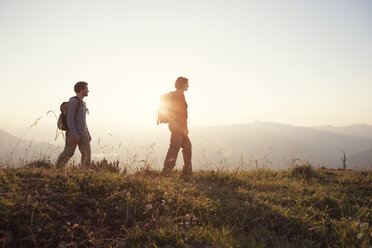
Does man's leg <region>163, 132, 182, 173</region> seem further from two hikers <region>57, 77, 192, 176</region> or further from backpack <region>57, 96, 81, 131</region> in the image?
backpack <region>57, 96, 81, 131</region>

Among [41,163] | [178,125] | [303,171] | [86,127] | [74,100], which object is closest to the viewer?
[74,100]

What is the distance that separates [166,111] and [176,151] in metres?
1.26

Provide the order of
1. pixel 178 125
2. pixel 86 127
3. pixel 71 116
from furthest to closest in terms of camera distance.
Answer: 1. pixel 178 125
2. pixel 86 127
3. pixel 71 116

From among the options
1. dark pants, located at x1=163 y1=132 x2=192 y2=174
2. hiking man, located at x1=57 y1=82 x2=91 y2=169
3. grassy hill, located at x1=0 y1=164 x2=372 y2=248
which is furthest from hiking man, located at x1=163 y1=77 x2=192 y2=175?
hiking man, located at x1=57 y1=82 x2=91 y2=169

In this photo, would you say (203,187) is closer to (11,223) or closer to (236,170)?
(236,170)

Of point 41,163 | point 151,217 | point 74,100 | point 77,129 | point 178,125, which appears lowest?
point 151,217

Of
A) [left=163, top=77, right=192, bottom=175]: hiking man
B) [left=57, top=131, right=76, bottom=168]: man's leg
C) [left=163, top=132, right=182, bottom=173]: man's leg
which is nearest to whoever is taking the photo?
[left=57, top=131, right=76, bottom=168]: man's leg

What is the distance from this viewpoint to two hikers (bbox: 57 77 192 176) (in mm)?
6254

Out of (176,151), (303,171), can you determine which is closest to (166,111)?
(176,151)

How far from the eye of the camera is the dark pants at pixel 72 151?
6212 millimetres

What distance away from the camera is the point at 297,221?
3.82 metres

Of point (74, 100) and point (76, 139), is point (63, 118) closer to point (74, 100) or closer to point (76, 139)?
point (74, 100)

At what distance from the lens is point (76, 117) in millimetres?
6445

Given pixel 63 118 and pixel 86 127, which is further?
pixel 86 127
